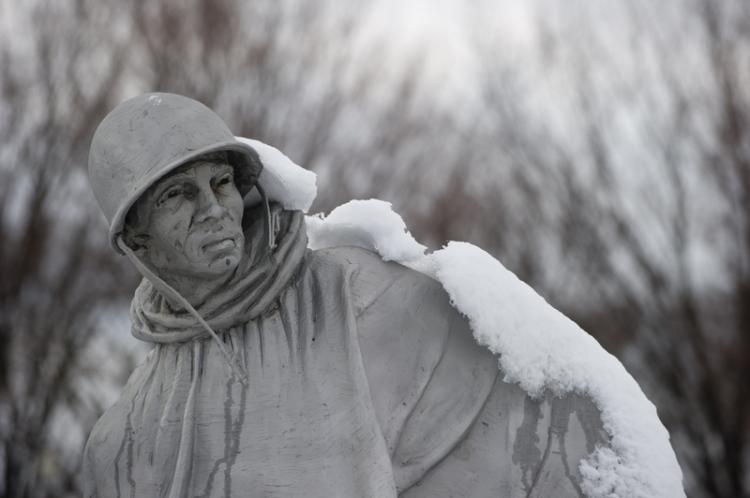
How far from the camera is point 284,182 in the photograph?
3.68 meters

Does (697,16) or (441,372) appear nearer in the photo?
(441,372)

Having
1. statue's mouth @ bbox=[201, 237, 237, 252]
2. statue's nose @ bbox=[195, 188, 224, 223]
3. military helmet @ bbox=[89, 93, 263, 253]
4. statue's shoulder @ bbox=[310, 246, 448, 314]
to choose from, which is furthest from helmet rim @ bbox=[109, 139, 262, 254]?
statue's shoulder @ bbox=[310, 246, 448, 314]

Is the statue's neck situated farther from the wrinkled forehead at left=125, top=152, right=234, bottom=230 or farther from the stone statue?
the wrinkled forehead at left=125, top=152, right=234, bottom=230

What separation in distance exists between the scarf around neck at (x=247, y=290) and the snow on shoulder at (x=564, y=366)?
1.01 feet

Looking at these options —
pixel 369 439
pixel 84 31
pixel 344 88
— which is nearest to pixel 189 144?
pixel 369 439

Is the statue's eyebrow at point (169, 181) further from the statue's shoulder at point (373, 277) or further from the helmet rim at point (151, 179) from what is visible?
the statue's shoulder at point (373, 277)

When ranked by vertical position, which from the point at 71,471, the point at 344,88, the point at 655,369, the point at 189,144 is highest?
the point at 189,144

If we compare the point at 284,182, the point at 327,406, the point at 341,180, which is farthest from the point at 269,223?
the point at 341,180

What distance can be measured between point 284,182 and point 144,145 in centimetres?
46

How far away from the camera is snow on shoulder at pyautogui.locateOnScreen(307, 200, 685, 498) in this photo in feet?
11.2

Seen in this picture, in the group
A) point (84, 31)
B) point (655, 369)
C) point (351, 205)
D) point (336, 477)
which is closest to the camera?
point (336, 477)

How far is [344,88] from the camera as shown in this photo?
41.0 feet

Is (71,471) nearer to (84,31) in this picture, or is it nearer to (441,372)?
(84,31)

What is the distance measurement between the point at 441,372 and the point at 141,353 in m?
8.42
